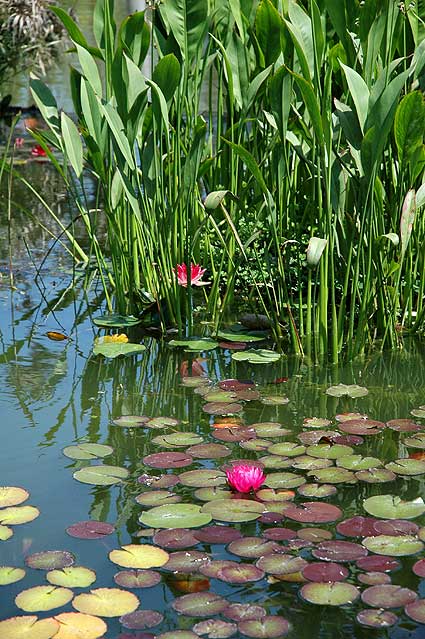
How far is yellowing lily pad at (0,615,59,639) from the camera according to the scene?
143 cm

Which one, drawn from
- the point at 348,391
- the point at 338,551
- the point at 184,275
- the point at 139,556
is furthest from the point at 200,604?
the point at 184,275

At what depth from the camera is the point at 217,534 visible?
5.67 feet

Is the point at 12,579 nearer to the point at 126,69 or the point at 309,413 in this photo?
the point at 309,413

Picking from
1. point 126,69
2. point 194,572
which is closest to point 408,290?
point 126,69

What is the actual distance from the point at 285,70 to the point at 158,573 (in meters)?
1.36

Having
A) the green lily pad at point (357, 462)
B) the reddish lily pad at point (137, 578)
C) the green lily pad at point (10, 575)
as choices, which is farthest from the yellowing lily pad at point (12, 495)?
the green lily pad at point (357, 462)

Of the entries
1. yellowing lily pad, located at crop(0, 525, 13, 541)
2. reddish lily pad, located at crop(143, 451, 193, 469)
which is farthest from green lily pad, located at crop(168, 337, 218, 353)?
yellowing lily pad, located at crop(0, 525, 13, 541)

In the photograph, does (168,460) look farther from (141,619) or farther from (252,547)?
(141,619)

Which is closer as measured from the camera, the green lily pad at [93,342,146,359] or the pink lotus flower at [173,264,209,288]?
the green lily pad at [93,342,146,359]

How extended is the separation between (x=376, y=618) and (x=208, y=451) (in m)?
0.70

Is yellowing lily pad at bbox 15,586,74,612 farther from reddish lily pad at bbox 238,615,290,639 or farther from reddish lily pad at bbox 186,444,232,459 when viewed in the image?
reddish lily pad at bbox 186,444,232,459

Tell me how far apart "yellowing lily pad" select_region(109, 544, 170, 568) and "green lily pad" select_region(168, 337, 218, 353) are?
1090 mm

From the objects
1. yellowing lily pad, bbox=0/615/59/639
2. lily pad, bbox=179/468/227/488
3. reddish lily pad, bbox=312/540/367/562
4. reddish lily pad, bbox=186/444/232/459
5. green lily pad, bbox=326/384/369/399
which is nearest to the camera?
yellowing lily pad, bbox=0/615/59/639

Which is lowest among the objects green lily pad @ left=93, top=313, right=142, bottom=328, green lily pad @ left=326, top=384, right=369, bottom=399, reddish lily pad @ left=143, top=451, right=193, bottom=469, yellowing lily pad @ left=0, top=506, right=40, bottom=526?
yellowing lily pad @ left=0, top=506, right=40, bottom=526
